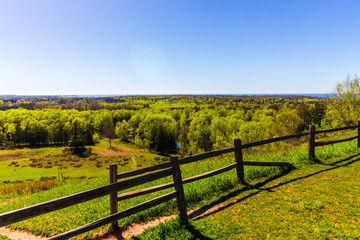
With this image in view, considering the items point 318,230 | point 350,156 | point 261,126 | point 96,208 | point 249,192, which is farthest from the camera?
point 261,126

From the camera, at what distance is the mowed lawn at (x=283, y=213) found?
4.59 m

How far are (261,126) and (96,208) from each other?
53.8 meters

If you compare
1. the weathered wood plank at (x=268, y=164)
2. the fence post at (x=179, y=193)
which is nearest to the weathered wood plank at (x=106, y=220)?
the fence post at (x=179, y=193)

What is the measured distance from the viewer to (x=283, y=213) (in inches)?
212

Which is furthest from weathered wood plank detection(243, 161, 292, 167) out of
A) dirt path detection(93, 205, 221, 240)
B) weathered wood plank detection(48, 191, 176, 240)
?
weathered wood plank detection(48, 191, 176, 240)

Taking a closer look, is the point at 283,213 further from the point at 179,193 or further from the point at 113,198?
the point at 113,198

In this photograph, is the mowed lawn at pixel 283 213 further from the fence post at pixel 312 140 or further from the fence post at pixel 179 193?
the fence post at pixel 312 140

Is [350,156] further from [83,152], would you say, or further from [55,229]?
[83,152]

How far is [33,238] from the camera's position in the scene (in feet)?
20.8

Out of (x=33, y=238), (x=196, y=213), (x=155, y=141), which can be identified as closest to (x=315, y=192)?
(x=196, y=213)

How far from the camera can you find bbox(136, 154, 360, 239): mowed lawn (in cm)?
459

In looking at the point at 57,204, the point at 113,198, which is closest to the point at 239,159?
the point at 113,198

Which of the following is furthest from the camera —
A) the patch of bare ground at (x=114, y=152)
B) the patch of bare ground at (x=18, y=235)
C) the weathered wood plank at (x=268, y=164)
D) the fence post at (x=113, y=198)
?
the patch of bare ground at (x=114, y=152)

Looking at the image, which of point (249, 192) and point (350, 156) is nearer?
point (249, 192)
